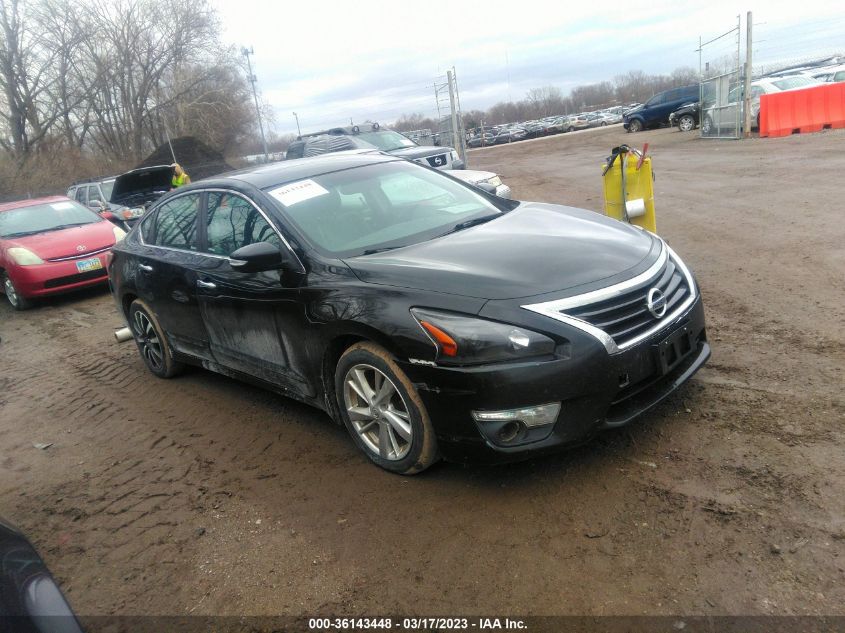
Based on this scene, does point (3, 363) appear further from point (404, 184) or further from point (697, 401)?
point (697, 401)

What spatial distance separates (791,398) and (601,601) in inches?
76.9

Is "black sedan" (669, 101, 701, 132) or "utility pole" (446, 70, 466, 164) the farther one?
"black sedan" (669, 101, 701, 132)

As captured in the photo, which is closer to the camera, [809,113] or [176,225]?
[176,225]

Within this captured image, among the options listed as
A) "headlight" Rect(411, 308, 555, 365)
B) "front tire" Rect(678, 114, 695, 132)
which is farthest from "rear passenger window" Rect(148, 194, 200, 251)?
"front tire" Rect(678, 114, 695, 132)

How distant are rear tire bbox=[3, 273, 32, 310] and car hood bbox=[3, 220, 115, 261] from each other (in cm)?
56

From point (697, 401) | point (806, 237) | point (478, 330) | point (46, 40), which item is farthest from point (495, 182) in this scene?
point (46, 40)

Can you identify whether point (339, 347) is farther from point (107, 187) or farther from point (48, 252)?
point (107, 187)

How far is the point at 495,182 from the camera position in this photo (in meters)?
10.2

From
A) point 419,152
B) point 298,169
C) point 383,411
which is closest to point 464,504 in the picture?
point 383,411

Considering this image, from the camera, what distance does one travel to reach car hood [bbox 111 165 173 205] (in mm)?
14836

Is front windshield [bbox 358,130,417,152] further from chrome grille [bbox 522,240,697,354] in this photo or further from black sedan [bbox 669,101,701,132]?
black sedan [bbox 669,101,701,132]

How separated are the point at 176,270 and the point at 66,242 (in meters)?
6.28

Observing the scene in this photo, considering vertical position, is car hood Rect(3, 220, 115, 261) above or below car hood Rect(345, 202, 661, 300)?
below

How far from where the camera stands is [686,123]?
26.6 metres
